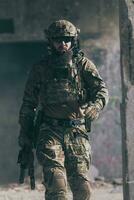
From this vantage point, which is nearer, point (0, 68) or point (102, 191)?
point (102, 191)

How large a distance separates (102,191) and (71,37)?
138 inches

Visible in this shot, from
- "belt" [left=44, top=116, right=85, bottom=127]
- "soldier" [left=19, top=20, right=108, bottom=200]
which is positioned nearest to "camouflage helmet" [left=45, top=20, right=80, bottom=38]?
"soldier" [left=19, top=20, right=108, bottom=200]

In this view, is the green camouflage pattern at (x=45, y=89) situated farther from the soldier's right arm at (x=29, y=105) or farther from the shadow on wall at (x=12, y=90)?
the shadow on wall at (x=12, y=90)

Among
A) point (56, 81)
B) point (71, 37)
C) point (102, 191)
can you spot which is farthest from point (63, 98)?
point (102, 191)

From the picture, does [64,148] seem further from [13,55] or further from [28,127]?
[13,55]

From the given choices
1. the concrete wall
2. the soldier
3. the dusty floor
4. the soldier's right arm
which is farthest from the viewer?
the concrete wall

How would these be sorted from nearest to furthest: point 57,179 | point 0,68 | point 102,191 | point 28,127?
1. point 57,179
2. point 28,127
3. point 102,191
4. point 0,68

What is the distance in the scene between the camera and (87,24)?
10.3 m

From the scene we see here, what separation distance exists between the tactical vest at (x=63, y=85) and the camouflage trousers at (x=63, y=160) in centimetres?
29

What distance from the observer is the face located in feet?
22.1

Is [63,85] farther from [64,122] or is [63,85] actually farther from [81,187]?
[81,187]

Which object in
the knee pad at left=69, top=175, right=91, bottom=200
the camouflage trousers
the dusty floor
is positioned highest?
the camouflage trousers

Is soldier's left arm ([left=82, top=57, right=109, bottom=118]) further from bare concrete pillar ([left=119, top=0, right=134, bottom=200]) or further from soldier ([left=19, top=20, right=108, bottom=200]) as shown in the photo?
bare concrete pillar ([left=119, top=0, right=134, bottom=200])

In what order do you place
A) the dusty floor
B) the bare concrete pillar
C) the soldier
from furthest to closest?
the dusty floor < the bare concrete pillar < the soldier
